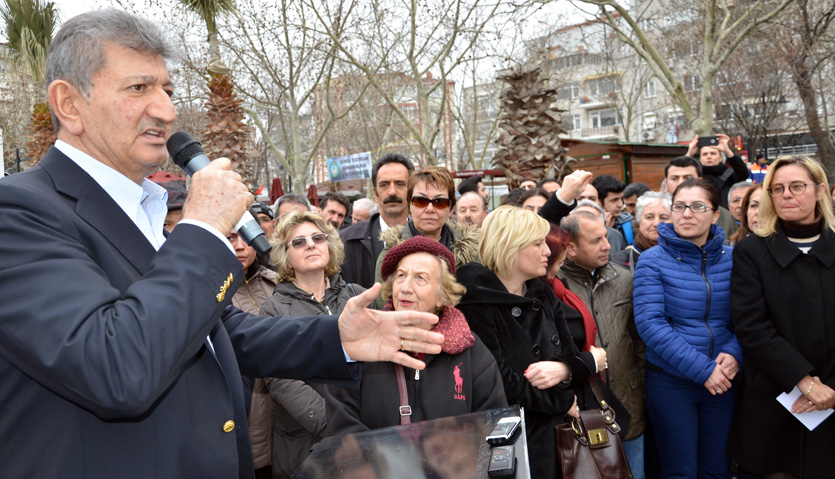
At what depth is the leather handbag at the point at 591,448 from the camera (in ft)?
11.4

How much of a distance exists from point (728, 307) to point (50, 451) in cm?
434

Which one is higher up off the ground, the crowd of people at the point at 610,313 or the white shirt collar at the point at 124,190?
the white shirt collar at the point at 124,190

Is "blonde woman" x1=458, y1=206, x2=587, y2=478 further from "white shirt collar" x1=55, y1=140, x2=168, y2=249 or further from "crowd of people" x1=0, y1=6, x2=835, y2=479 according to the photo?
"white shirt collar" x1=55, y1=140, x2=168, y2=249

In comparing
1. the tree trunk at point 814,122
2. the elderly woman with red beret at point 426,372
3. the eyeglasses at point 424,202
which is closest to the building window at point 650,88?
the tree trunk at point 814,122

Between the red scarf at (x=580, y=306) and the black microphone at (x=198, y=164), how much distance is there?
9.35 feet

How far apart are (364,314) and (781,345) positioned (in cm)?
339

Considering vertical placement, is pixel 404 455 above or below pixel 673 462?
→ above

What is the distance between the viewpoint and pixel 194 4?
12.5 metres

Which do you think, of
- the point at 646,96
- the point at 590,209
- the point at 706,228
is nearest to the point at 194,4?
the point at 590,209

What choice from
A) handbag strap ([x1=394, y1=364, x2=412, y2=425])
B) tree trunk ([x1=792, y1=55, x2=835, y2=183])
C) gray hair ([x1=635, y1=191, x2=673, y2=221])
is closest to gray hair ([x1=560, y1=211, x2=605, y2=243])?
gray hair ([x1=635, y1=191, x2=673, y2=221])

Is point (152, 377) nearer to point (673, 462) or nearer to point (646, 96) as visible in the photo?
point (673, 462)

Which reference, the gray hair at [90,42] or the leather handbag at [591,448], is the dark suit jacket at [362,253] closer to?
the leather handbag at [591,448]

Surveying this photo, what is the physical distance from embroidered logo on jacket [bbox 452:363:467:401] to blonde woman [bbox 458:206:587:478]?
51 cm

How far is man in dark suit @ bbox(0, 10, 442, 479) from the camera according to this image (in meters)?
1.27
